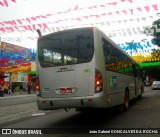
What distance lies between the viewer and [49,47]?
344 inches

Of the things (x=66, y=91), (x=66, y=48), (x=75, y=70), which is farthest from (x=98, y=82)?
(x=66, y=48)

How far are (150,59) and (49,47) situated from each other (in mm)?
37625

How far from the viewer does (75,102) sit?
7812mm

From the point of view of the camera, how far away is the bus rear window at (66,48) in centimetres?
812

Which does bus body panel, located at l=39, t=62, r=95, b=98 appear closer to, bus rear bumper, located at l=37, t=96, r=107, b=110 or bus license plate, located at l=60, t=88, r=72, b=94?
bus license plate, located at l=60, t=88, r=72, b=94

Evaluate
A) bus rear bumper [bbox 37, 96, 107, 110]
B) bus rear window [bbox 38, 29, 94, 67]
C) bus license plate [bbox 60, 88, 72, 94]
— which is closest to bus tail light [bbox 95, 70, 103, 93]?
bus rear bumper [bbox 37, 96, 107, 110]

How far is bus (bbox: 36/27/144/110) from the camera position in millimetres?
7816

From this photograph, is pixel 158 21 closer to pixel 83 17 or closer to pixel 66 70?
pixel 83 17

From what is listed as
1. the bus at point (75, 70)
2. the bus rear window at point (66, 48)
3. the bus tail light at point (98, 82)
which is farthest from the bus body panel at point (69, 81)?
the bus rear window at point (66, 48)

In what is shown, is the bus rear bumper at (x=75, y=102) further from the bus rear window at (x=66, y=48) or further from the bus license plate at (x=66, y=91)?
the bus rear window at (x=66, y=48)

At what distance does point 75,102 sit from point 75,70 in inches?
38.6

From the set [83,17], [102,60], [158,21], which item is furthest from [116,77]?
[158,21]

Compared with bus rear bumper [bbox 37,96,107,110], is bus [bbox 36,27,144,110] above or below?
above

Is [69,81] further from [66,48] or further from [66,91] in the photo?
[66,48]
